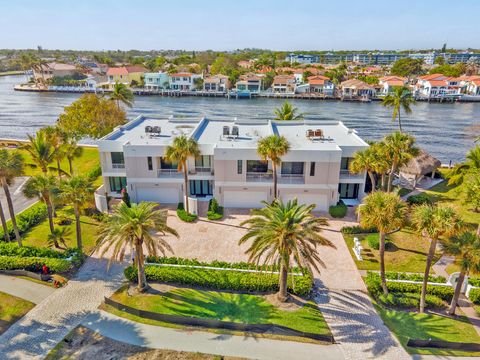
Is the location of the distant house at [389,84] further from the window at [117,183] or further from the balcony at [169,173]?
the window at [117,183]

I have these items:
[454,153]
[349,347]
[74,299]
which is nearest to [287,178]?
[349,347]

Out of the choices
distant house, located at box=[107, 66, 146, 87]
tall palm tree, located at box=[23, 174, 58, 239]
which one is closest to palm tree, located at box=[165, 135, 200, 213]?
tall palm tree, located at box=[23, 174, 58, 239]

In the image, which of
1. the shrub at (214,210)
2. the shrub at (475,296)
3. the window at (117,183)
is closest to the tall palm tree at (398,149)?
the shrub at (475,296)

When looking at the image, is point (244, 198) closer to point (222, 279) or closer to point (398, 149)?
point (222, 279)

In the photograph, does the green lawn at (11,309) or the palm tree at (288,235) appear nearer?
the palm tree at (288,235)

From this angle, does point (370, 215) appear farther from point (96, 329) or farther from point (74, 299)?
point (74, 299)

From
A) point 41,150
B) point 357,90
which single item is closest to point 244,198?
point 41,150

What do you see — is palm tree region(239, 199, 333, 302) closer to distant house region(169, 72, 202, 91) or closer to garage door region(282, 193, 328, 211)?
garage door region(282, 193, 328, 211)
